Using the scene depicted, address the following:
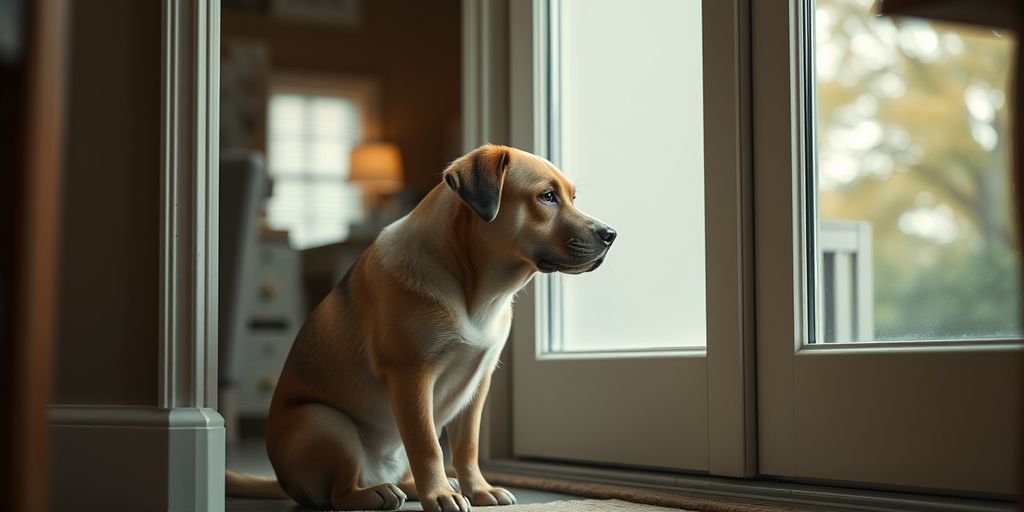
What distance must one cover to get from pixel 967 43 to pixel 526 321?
130cm

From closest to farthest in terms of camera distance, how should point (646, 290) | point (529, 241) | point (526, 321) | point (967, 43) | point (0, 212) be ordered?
point (0, 212) < point (967, 43) < point (529, 241) < point (646, 290) < point (526, 321)

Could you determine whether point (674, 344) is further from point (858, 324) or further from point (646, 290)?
point (858, 324)

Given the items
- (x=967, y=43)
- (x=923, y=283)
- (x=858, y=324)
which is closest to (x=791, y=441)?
(x=858, y=324)

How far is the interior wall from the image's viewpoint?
7.85 meters

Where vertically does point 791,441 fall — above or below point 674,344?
below

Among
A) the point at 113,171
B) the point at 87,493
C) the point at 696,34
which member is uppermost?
the point at 696,34

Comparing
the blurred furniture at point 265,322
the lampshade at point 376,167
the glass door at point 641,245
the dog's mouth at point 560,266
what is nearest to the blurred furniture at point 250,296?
the blurred furniture at point 265,322

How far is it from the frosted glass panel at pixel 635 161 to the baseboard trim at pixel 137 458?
1.03 m

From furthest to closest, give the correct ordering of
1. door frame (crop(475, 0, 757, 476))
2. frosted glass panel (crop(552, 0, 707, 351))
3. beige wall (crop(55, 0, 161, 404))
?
frosted glass panel (crop(552, 0, 707, 351)), door frame (crop(475, 0, 757, 476)), beige wall (crop(55, 0, 161, 404))

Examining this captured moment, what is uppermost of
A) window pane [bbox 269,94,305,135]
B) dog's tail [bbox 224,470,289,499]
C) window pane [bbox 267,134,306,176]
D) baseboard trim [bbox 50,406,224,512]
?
window pane [bbox 269,94,305,135]

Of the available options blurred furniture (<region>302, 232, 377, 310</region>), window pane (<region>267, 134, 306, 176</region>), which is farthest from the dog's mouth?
window pane (<region>267, 134, 306, 176</region>)

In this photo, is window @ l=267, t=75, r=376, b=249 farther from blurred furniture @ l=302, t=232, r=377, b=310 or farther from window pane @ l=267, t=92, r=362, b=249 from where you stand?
blurred furniture @ l=302, t=232, r=377, b=310

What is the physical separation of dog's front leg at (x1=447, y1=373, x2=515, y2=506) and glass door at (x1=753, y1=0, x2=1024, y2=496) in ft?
1.73

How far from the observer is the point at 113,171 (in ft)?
5.67
